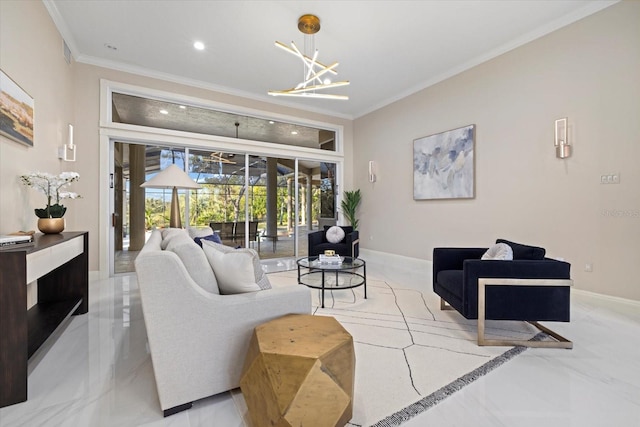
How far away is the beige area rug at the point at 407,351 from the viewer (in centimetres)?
165

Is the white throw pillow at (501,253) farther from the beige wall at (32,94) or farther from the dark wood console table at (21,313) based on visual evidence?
the beige wall at (32,94)

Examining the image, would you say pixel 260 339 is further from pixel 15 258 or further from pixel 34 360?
pixel 34 360

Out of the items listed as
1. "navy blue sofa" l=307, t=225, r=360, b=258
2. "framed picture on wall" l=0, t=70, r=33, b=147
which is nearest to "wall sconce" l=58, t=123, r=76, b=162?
"framed picture on wall" l=0, t=70, r=33, b=147

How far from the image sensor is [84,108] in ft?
14.2

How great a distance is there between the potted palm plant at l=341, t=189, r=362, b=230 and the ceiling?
2484 millimetres

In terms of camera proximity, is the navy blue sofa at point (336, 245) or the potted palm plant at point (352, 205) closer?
the navy blue sofa at point (336, 245)

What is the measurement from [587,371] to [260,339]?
2.22m

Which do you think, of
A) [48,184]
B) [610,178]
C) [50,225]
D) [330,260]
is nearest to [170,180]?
[48,184]

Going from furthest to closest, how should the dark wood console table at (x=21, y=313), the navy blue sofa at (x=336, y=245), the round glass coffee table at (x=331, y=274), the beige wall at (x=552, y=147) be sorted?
the navy blue sofa at (x=336, y=245), the round glass coffee table at (x=331, y=274), the beige wall at (x=552, y=147), the dark wood console table at (x=21, y=313)

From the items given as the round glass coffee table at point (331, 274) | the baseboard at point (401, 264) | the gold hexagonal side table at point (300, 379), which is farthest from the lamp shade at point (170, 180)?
the baseboard at point (401, 264)

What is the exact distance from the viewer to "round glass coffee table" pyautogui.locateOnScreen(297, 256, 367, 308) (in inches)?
128

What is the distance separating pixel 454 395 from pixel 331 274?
2.79m

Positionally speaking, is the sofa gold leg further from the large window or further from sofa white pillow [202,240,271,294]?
the large window

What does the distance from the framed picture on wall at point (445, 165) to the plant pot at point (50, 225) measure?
5030 millimetres
